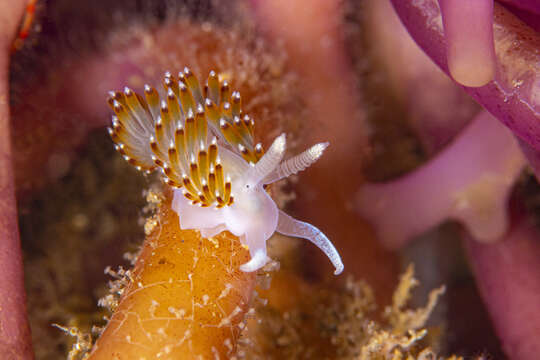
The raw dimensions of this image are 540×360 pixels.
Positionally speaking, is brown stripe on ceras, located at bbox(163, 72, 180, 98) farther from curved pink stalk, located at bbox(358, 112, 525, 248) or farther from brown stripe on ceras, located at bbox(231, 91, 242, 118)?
curved pink stalk, located at bbox(358, 112, 525, 248)

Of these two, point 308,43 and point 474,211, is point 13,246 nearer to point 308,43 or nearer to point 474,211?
point 308,43

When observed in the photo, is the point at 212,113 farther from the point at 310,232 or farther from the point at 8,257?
the point at 8,257

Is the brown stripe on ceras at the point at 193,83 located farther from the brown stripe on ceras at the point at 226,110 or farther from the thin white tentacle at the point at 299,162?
the thin white tentacle at the point at 299,162

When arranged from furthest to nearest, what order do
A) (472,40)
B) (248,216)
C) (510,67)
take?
(248,216), (510,67), (472,40)

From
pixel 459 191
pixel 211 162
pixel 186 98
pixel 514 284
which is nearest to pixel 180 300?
pixel 211 162

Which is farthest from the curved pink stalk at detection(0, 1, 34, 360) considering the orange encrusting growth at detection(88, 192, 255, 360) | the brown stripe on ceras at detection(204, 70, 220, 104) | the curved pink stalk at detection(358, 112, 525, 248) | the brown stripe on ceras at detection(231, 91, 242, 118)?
the curved pink stalk at detection(358, 112, 525, 248)

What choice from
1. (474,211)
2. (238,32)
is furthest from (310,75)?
(474,211)
